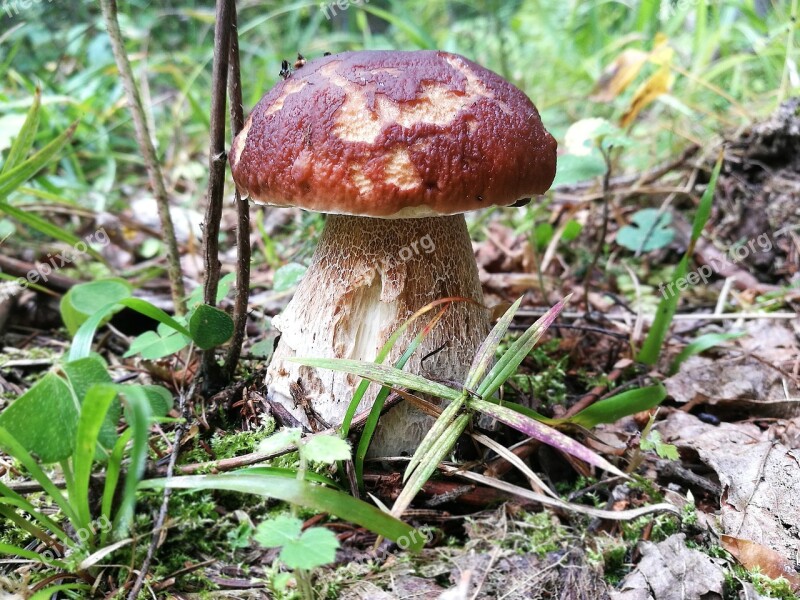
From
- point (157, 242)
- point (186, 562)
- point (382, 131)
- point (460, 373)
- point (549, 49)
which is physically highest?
point (549, 49)

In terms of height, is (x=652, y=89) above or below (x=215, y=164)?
above

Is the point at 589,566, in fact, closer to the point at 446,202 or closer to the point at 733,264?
the point at 446,202

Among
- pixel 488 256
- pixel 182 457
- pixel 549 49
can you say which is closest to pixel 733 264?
pixel 488 256

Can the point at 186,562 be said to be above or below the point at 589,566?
above

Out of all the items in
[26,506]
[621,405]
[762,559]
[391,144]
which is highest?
[391,144]

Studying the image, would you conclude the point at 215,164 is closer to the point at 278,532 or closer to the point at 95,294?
the point at 95,294

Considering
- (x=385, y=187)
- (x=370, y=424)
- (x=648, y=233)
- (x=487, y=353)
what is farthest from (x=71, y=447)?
(x=648, y=233)
